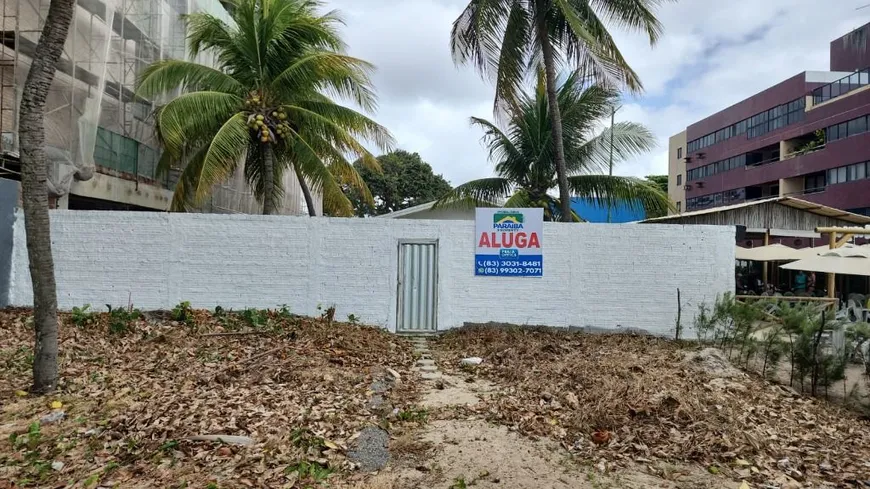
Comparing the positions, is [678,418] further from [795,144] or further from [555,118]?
[795,144]

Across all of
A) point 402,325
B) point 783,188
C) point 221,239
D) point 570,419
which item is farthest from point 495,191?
point 783,188

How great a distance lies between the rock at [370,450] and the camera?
4297mm

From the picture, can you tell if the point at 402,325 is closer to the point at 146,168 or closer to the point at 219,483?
the point at 219,483

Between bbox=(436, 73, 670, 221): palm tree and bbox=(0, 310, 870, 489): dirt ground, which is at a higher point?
bbox=(436, 73, 670, 221): palm tree

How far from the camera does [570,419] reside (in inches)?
204

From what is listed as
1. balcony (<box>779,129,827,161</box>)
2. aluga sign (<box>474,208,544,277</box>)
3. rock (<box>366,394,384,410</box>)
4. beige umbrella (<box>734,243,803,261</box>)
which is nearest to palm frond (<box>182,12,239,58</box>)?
aluga sign (<box>474,208,544,277</box>)

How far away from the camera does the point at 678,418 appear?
5.02 meters

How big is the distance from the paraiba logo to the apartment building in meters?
22.0

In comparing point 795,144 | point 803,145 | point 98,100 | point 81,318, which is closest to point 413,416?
point 81,318

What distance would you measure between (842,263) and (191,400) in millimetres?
11170

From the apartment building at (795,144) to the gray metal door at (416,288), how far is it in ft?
77.1

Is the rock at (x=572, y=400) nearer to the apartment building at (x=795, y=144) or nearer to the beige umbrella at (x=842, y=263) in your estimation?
the beige umbrella at (x=842, y=263)

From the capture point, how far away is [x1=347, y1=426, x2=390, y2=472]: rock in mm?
4297

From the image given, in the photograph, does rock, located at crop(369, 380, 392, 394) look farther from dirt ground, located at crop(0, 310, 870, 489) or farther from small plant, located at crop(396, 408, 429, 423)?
small plant, located at crop(396, 408, 429, 423)
